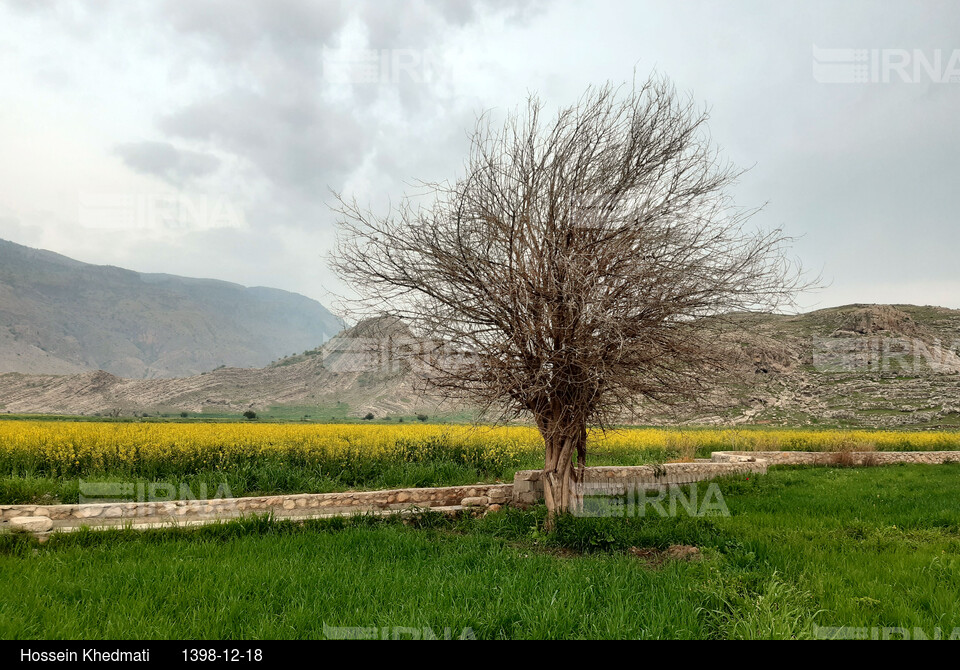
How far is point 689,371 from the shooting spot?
29.2 feet

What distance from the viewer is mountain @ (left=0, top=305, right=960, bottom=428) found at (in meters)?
9.46

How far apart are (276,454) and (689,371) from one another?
968cm

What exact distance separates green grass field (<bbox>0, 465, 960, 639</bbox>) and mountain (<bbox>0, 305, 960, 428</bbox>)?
2.57 metres


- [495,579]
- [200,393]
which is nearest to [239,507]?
[495,579]

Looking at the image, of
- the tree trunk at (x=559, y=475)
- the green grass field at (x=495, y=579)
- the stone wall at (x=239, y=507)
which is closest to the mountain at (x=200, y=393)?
the stone wall at (x=239, y=507)

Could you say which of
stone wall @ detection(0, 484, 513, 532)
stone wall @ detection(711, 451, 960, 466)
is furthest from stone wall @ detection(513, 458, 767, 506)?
stone wall @ detection(711, 451, 960, 466)

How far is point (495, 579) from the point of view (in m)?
5.66

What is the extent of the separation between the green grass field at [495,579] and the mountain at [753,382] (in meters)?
2.57

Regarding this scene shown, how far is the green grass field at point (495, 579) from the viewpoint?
168 inches

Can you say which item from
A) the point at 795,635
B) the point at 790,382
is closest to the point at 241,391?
the point at 790,382

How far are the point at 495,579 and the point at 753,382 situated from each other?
20.6 ft

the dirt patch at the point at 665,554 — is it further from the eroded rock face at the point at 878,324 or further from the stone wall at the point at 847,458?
the eroded rock face at the point at 878,324

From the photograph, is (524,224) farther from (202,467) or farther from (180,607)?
(202,467)

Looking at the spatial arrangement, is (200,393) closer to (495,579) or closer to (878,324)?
(495,579)
